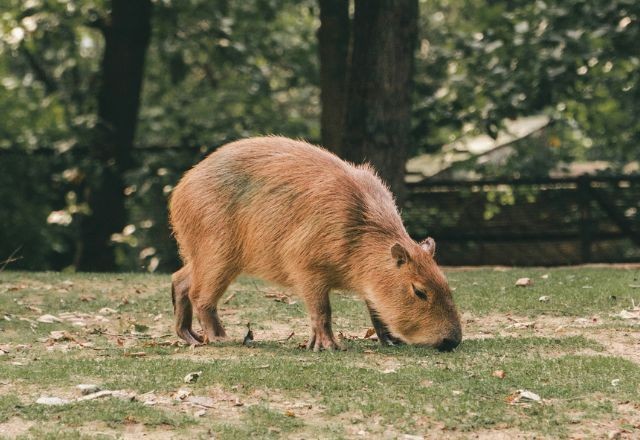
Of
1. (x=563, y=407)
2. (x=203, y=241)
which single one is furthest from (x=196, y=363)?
(x=563, y=407)

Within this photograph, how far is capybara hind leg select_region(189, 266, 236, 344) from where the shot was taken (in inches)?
301

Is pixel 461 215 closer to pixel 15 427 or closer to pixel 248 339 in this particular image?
pixel 248 339

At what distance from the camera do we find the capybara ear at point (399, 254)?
702 cm

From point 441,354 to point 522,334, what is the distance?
117cm

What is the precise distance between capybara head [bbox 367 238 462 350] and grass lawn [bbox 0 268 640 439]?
135mm

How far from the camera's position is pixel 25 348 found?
759 centimetres

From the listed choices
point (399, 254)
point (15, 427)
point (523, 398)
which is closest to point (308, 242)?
point (399, 254)

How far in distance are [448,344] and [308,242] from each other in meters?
1.18

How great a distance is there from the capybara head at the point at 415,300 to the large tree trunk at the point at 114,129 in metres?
8.86

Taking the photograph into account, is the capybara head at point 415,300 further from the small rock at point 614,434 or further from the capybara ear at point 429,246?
the small rock at point 614,434

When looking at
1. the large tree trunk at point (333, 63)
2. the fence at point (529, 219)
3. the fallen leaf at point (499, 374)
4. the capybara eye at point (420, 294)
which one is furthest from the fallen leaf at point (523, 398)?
the fence at point (529, 219)

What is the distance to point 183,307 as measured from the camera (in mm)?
7922

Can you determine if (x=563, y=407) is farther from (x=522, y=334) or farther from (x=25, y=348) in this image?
(x=25, y=348)

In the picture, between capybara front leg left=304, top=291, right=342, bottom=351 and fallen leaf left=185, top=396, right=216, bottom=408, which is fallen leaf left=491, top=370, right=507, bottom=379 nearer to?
capybara front leg left=304, top=291, right=342, bottom=351
